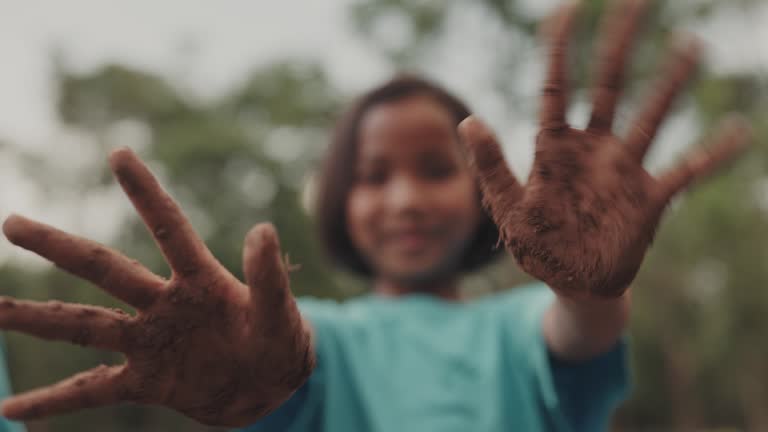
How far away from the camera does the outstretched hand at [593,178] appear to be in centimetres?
122

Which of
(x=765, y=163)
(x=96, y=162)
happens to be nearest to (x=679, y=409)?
(x=765, y=163)

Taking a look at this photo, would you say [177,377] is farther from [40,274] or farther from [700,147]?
[40,274]

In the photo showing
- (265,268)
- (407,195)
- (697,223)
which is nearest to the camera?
(265,268)

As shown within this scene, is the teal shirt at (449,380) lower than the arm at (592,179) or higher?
lower

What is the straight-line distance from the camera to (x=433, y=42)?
49.6 feet

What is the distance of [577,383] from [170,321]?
3.73 feet

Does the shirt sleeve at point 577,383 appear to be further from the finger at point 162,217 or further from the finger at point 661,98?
the finger at point 162,217

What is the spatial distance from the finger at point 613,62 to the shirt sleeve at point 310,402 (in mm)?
907

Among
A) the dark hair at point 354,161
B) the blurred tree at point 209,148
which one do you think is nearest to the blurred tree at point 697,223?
the blurred tree at point 209,148

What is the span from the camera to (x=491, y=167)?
1.28 meters

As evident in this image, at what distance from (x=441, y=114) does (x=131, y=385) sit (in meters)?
1.45

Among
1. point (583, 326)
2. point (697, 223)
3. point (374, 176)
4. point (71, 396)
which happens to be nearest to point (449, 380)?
point (583, 326)

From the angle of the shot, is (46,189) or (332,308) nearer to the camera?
(332,308)

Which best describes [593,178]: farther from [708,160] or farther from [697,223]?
[697,223]
